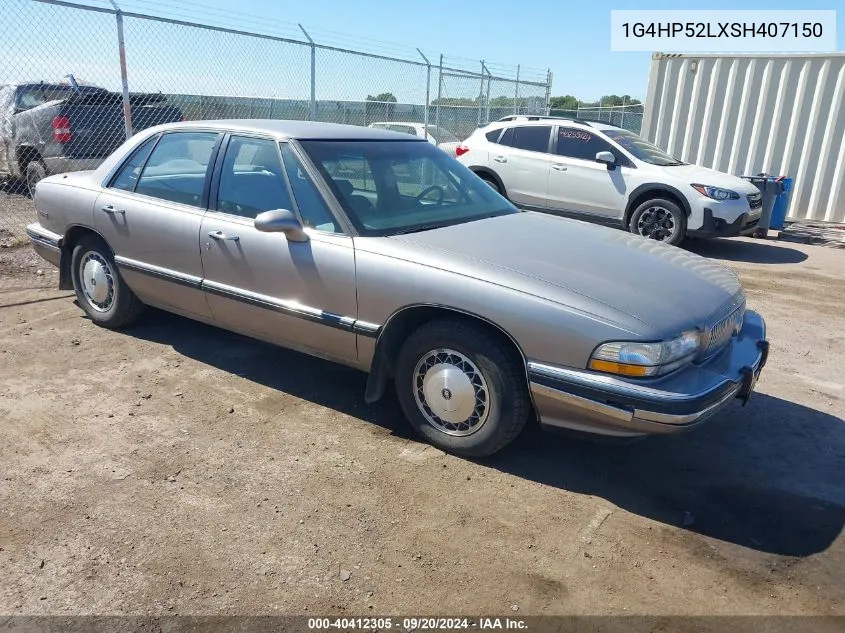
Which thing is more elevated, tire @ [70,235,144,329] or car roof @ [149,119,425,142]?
car roof @ [149,119,425,142]

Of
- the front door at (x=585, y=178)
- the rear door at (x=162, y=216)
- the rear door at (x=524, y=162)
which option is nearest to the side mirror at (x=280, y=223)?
the rear door at (x=162, y=216)

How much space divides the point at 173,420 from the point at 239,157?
Answer: 164 cm

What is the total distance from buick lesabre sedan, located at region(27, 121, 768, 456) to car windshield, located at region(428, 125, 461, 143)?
351 inches

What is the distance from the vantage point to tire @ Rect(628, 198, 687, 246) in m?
9.33

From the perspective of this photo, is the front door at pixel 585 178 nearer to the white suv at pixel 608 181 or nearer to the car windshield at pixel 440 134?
the white suv at pixel 608 181

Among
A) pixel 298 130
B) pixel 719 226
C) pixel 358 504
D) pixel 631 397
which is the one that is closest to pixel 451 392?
pixel 358 504

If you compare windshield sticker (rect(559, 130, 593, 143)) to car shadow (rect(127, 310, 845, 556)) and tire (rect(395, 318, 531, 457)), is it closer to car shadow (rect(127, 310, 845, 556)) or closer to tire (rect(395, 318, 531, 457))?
car shadow (rect(127, 310, 845, 556))

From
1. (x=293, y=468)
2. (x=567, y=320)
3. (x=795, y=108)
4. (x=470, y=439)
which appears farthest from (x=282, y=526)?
(x=795, y=108)

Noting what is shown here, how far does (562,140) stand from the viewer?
10.2 meters

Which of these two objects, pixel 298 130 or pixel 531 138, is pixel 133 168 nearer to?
pixel 298 130

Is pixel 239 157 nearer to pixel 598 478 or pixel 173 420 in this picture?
pixel 173 420

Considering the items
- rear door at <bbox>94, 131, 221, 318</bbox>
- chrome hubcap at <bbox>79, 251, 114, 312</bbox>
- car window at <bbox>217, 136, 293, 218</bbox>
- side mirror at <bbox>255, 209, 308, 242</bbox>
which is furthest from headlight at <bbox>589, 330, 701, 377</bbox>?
chrome hubcap at <bbox>79, 251, 114, 312</bbox>

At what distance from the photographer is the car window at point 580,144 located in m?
9.92

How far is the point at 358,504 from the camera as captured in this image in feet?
10.8
